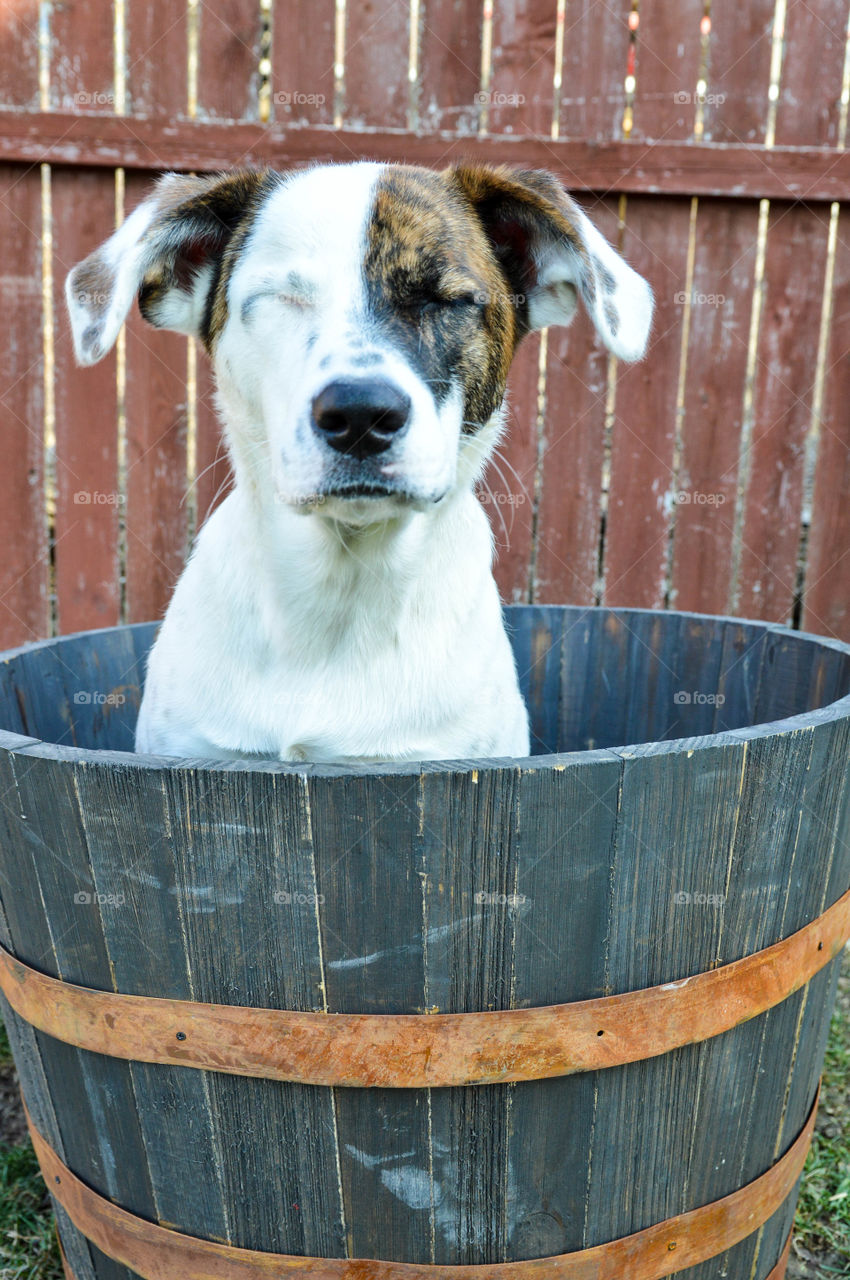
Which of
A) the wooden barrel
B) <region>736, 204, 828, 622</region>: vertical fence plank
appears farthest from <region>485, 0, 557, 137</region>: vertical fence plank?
the wooden barrel

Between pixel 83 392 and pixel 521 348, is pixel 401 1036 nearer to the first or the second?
pixel 521 348

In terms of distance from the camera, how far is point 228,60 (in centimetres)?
356

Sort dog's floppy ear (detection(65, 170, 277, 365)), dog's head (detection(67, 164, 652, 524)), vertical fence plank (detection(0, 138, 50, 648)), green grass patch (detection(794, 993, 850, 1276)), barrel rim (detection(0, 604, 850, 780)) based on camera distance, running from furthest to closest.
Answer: vertical fence plank (detection(0, 138, 50, 648)) → green grass patch (detection(794, 993, 850, 1276)) → dog's floppy ear (detection(65, 170, 277, 365)) → dog's head (detection(67, 164, 652, 524)) → barrel rim (detection(0, 604, 850, 780))

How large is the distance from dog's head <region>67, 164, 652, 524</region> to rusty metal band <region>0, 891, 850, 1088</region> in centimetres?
85

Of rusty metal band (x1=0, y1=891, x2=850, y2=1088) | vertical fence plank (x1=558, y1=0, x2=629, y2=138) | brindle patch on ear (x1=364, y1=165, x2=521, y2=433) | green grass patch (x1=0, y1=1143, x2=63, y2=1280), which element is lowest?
green grass patch (x1=0, y1=1143, x2=63, y2=1280)

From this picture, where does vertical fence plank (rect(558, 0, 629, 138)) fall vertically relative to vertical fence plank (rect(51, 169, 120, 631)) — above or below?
above

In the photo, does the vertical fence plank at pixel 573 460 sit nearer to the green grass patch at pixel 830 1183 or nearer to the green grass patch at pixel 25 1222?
the green grass patch at pixel 830 1183

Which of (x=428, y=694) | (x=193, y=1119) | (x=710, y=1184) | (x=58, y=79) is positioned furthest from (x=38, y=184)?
(x=710, y=1184)

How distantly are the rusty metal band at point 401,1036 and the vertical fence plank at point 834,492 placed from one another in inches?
116

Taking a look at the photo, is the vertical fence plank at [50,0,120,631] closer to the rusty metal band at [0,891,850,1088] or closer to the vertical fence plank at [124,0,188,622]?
the vertical fence plank at [124,0,188,622]

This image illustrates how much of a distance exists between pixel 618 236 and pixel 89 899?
3.25 m

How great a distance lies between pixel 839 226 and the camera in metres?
3.82

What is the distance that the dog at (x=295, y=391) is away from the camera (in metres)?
1.84

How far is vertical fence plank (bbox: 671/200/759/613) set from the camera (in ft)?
12.5
